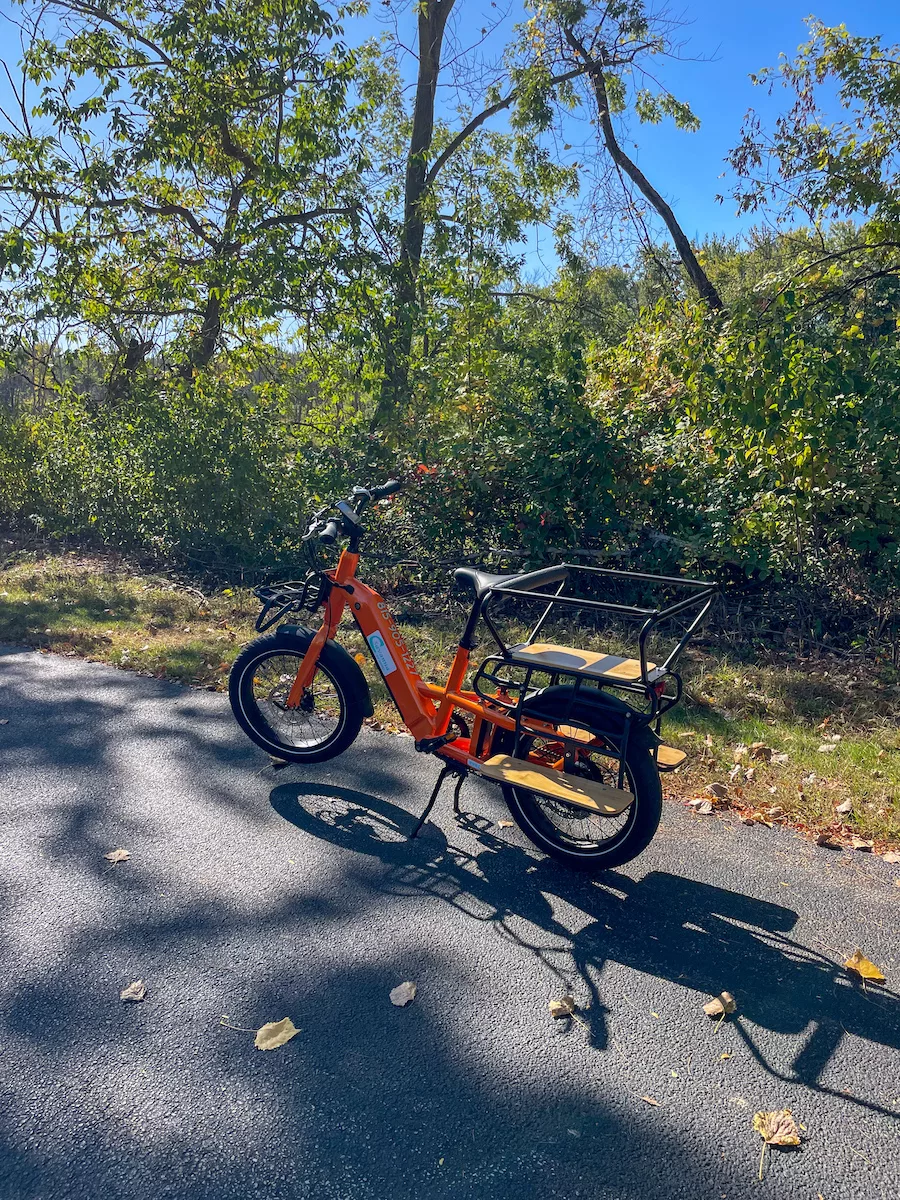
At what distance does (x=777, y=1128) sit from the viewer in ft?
7.37

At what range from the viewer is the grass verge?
4172 millimetres

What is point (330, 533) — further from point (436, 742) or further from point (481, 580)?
point (436, 742)

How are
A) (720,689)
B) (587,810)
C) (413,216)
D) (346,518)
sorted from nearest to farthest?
(587,810) → (346,518) → (720,689) → (413,216)

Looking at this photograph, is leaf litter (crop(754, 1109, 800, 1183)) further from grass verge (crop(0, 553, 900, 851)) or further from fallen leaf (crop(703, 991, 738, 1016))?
grass verge (crop(0, 553, 900, 851))

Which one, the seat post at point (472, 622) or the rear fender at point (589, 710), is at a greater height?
the seat post at point (472, 622)

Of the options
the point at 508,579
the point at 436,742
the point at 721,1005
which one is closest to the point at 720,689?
the point at 436,742

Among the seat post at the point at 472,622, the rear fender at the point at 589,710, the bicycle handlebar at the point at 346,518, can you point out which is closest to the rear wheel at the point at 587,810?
the rear fender at the point at 589,710

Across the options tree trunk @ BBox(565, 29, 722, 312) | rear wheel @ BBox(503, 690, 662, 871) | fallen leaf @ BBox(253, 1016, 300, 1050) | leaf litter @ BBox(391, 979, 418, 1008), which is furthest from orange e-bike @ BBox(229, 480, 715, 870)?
tree trunk @ BBox(565, 29, 722, 312)

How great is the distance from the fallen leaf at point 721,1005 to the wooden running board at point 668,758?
898 mm

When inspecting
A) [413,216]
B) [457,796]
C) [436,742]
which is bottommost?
[457,796]

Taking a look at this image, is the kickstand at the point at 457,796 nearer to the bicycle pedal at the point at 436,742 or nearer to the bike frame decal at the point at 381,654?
the bicycle pedal at the point at 436,742

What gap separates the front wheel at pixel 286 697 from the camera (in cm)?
428

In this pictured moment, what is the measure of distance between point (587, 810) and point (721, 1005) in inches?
31.7

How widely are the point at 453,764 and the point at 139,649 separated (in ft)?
12.4
